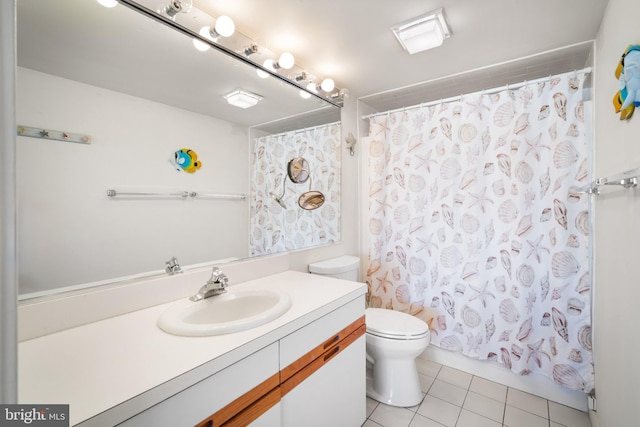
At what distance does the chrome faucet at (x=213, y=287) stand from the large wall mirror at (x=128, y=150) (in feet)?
0.49

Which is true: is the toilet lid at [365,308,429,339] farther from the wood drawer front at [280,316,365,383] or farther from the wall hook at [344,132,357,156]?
the wall hook at [344,132,357,156]

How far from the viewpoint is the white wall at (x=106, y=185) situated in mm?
880

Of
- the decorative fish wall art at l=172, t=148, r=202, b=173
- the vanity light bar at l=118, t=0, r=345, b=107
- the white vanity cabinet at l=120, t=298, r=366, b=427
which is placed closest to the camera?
the white vanity cabinet at l=120, t=298, r=366, b=427

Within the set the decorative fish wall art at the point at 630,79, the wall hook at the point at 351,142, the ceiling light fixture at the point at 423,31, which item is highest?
the ceiling light fixture at the point at 423,31

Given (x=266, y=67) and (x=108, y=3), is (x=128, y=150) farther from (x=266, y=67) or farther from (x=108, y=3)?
(x=266, y=67)

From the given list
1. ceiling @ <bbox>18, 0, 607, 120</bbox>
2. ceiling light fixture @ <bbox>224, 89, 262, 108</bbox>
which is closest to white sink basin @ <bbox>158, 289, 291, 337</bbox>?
ceiling @ <bbox>18, 0, 607, 120</bbox>

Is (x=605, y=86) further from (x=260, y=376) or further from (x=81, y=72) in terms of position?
(x=81, y=72)

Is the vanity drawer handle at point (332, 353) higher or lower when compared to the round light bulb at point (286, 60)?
lower

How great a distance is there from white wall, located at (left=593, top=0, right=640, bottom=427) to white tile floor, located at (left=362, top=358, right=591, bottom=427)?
11.1 inches

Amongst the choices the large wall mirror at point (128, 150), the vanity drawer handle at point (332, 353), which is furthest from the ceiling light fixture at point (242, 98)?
the vanity drawer handle at point (332, 353)

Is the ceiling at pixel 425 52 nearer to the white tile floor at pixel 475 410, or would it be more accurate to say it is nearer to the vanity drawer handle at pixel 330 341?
the vanity drawer handle at pixel 330 341

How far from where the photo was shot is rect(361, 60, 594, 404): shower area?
1623 mm

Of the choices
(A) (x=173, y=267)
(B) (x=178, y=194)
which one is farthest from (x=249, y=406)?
(B) (x=178, y=194)

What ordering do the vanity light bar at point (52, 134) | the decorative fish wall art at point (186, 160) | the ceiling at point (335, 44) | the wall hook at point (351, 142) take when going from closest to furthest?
the vanity light bar at point (52, 134) < the ceiling at point (335, 44) < the decorative fish wall art at point (186, 160) < the wall hook at point (351, 142)
